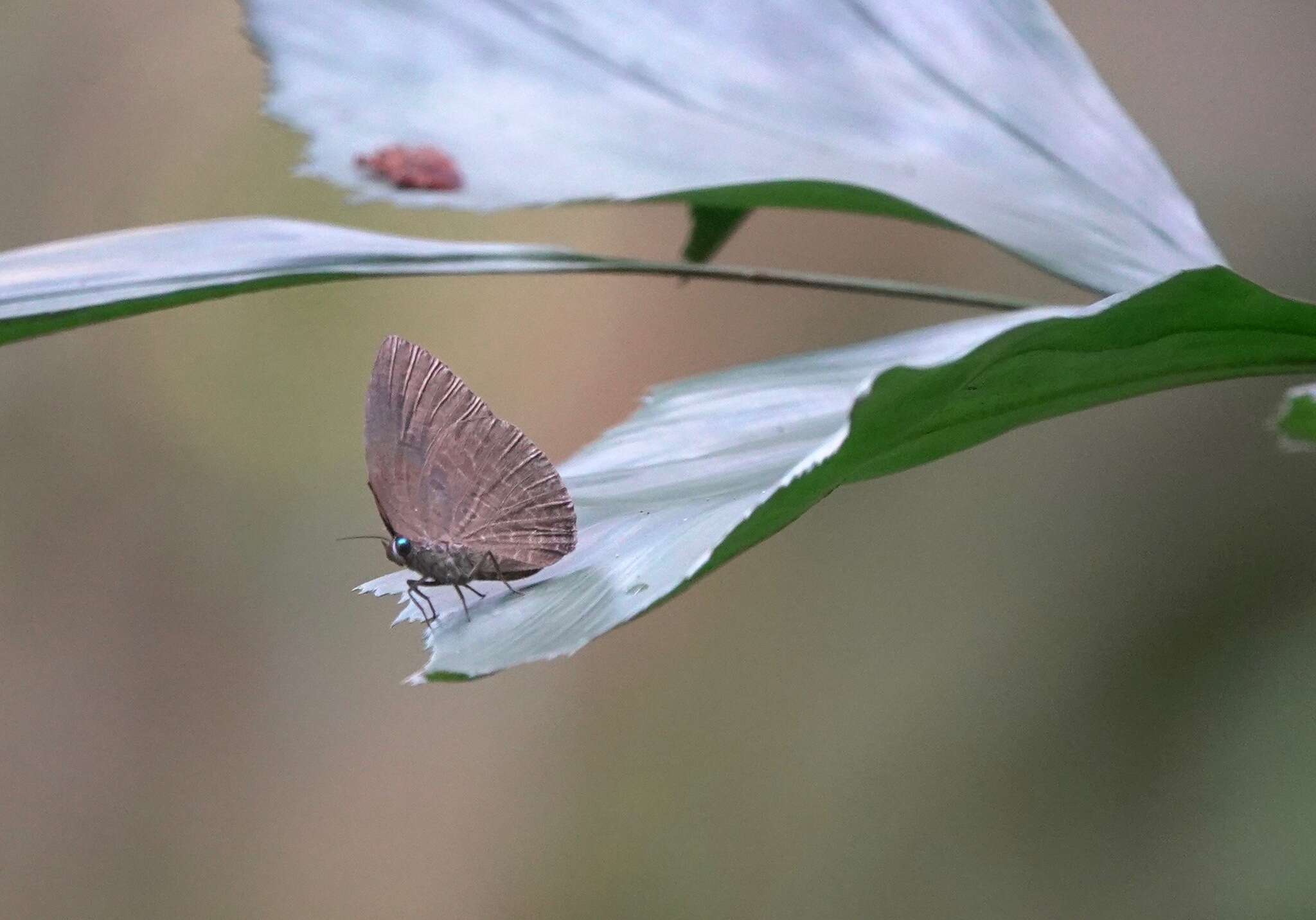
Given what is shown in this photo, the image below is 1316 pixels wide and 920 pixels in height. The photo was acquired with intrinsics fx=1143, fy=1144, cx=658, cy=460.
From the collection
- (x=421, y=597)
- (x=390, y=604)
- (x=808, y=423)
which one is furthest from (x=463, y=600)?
(x=390, y=604)

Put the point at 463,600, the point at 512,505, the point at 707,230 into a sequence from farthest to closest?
the point at 707,230 < the point at 512,505 < the point at 463,600

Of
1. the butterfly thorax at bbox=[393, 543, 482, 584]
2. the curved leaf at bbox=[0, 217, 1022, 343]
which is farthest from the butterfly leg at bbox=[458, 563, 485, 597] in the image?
the curved leaf at bbox=[0, 217, 1022, 343]

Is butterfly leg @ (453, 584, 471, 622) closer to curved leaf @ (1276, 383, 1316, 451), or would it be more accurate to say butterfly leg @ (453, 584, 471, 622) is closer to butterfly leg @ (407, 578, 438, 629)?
butterfly leg @ (407, 578, 438, 629)

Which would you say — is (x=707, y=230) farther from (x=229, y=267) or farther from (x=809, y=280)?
(x=229, y=267)

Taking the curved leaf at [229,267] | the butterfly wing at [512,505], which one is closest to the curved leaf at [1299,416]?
the curved leaf at [229,267]

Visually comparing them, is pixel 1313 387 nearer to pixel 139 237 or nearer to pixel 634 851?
pixel 139 237

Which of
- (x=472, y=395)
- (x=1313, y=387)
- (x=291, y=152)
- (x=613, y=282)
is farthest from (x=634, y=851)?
(x=1313, y=387)
